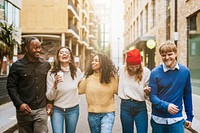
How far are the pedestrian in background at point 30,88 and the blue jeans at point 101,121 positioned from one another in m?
0.65

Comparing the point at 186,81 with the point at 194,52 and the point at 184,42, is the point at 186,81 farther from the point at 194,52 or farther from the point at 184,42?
the point at 184,42

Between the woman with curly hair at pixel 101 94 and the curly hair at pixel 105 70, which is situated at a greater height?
the curly hair at pixel 105 70

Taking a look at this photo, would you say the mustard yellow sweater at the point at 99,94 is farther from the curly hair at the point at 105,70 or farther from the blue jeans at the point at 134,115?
the blue jeans at the point at 134,115

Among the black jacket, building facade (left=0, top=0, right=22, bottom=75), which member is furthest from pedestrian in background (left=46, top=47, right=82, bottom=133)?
building facade (left=0, top=0, right=22, bottom=75)

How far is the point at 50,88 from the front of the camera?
444 cm

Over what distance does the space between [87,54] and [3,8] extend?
2294 inches

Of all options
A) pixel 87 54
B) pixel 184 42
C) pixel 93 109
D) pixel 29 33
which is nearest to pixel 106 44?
pixel 87 54

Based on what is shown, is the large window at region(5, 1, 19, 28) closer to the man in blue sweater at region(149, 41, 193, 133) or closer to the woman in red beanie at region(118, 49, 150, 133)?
the woman in red beanie at region(118, 49, 150, 133)

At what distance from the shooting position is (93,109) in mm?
4684

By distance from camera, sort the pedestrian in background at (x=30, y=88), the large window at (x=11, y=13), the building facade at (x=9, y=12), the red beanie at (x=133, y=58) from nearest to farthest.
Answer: the pedestrian in background at (x=30, y=88)
the red beanie at (x=133, y=58)
the building facade at (x=9, y=12)
the large window at (x=11, y=13)

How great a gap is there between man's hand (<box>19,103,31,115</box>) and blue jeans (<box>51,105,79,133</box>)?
16.2 inches

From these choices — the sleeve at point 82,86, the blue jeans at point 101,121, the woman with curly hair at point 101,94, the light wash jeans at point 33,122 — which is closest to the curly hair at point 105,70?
the woman with curly hair at point 101,94

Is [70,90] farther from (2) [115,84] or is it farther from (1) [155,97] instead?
(1) [155,97]

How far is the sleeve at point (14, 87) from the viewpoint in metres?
4.31
